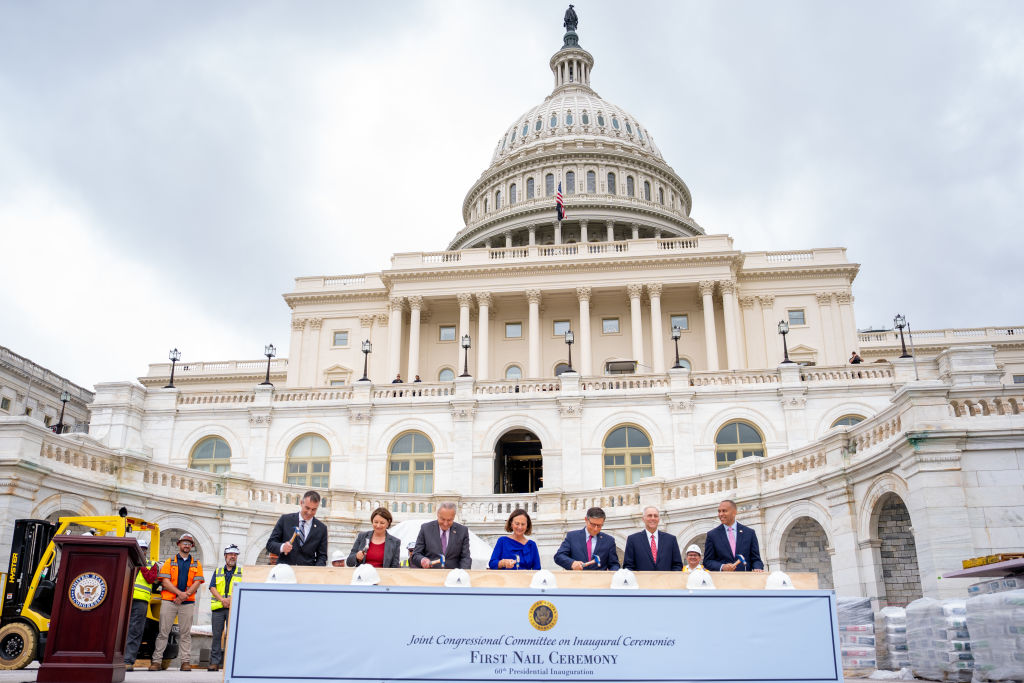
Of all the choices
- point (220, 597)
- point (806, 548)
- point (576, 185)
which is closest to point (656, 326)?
point (576, 185)

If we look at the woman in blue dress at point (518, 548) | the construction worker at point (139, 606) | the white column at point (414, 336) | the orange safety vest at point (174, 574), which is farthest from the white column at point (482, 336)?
the woman in blue dress at point (518, 548)

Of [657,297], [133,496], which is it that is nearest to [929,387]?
[133,496]

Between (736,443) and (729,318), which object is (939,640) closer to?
(736,443)

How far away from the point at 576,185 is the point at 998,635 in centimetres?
8681

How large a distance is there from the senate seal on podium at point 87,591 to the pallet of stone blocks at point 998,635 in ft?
41.5

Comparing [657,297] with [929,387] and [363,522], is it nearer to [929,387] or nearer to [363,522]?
[363,522]

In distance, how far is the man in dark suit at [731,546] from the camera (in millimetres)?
11938

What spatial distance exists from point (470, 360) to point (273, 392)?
26.2 meters

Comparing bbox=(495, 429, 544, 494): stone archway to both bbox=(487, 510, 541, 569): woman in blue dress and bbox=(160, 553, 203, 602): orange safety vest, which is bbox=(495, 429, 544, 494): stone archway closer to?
bbox=(160, 553, 203, 602): orange safety vest

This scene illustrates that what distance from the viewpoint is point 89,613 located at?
11.5 m

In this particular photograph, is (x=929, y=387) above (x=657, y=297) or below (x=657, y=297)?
below

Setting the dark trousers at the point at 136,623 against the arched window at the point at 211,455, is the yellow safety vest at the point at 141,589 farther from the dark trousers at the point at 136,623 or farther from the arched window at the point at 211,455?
the arched window at the point at 211,455

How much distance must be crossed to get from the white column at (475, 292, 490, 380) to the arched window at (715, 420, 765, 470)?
2677cm

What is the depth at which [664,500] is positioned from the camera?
1110 inches
